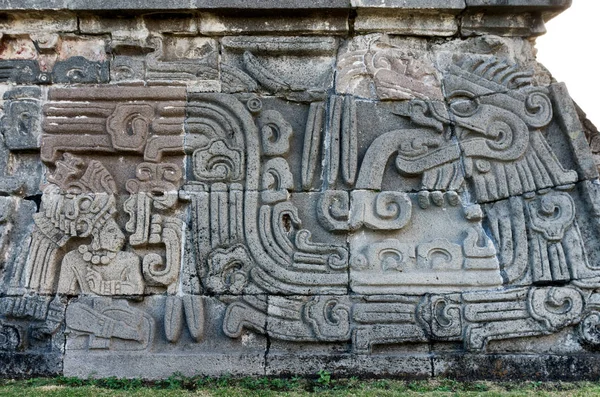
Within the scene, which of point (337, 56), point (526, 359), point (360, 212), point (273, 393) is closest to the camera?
point (273, 393)

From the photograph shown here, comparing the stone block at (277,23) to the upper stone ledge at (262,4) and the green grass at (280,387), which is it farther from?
the green grass at (280,387)

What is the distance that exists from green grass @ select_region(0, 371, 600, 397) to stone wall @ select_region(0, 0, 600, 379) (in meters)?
0.11

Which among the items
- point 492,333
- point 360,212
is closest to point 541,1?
point 360,212

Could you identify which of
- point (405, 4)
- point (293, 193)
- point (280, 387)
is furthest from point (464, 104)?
point (280, 387)

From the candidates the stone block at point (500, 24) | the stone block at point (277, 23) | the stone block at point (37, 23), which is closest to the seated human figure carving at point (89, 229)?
the stone block at point (37, 23)

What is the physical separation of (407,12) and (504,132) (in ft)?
4.42

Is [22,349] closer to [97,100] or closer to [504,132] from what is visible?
[97,100]

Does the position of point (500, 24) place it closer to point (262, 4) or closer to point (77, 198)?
point (262, 4)

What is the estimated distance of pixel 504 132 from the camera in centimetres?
508

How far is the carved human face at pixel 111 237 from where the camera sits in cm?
494

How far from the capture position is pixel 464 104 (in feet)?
17.1

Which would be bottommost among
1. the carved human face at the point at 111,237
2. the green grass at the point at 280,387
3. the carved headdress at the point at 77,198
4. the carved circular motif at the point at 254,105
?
the green grass at the point at 280,387

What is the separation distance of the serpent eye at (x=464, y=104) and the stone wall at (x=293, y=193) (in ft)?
0.05

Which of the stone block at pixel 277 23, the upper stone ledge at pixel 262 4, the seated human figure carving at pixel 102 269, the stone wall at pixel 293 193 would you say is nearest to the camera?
the stone wall at pixel 293 193
